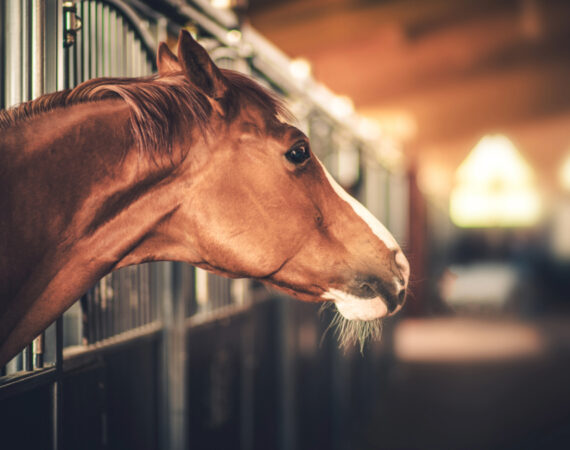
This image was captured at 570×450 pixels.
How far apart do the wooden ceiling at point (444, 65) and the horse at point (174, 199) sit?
4892 mm

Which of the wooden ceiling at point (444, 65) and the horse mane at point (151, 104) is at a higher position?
the wooden ceiling at point (444, 65)

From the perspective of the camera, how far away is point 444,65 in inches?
359

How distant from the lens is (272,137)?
4.23 ft

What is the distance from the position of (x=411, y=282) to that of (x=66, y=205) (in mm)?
862

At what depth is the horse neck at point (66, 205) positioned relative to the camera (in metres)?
1.02

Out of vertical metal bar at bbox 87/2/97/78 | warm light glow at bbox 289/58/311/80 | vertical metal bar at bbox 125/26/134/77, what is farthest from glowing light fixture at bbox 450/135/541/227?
A: vertical metal bar at bbox 87/2/97/78

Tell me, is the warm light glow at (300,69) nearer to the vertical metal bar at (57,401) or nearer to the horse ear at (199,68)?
the horse ear at (199,68)

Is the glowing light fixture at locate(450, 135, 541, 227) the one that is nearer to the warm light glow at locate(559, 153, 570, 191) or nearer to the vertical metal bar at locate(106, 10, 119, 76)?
the warm light glow at locate(559, 153, 570, 191)

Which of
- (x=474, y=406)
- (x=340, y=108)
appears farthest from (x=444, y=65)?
(x=474, y=406)

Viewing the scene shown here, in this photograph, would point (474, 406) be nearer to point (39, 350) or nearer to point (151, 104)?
point (39, 350)

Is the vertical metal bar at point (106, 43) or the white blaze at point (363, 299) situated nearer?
the white blaze at point (363, 299)

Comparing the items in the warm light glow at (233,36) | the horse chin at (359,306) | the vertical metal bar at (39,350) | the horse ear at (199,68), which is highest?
the warm light glow at (233,36)

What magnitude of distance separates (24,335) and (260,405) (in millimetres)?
1834

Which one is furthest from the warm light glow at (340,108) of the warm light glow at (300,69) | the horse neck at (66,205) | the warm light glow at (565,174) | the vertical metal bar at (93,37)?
the warm light glow at (565,174)
